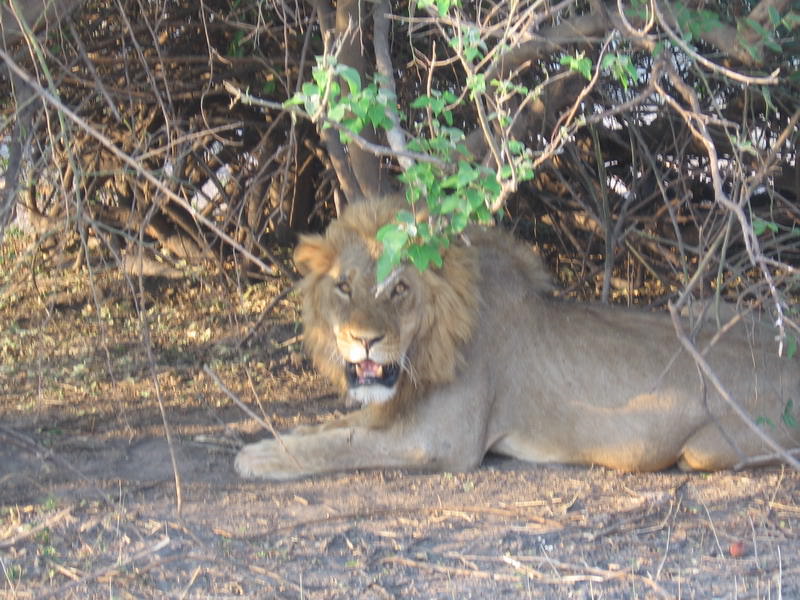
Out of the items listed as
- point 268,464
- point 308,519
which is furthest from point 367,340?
point 308,519

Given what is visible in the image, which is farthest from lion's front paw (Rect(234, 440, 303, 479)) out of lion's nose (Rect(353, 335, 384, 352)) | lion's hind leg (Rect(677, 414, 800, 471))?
lion's hind leg (Rect(677, 414, 800, 471))

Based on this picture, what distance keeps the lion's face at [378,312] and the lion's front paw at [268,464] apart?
370 millimetres

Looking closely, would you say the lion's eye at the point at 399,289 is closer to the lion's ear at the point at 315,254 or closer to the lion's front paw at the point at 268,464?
the lion's ear at the point at 315,254

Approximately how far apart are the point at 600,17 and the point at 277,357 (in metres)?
2.72

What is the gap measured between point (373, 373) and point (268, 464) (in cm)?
57

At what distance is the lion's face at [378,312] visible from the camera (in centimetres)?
448

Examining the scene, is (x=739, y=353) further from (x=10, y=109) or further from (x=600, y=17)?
(x=10, y=109)

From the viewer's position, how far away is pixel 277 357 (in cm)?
620

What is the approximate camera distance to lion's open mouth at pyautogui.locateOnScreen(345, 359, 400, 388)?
4.54 m

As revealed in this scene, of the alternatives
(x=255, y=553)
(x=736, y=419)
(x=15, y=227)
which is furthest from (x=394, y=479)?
(x=15, y=227)

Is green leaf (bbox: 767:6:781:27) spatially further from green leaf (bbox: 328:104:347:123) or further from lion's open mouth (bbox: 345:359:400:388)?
lion's open mouth (bbox: 345:359:400:388)

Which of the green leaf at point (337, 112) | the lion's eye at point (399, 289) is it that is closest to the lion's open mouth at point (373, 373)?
the lion's eye at point (399, 289)

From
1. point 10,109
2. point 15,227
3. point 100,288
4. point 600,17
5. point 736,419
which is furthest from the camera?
point 15,227

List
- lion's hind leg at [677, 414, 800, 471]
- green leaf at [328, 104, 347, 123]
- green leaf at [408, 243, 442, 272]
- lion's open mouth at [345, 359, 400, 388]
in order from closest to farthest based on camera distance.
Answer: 1. green leaf at [328, 104, 347, 123]
2. green leaf at [408, 243, 442, 272]
3. lion's open mouth at [345, 359, 400, 388]
4. lion's hind leg at [677, 414, 800, 471]
